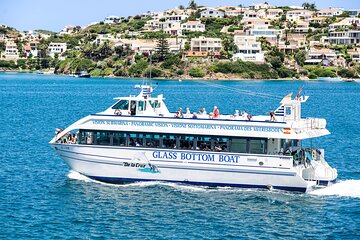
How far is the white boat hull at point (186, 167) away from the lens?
110 ft

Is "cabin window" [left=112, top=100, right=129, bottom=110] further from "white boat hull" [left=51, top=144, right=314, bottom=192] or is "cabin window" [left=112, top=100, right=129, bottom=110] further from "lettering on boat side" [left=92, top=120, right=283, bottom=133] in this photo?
"white boat hull" [left=51, top=144, right=314, bottom=192]

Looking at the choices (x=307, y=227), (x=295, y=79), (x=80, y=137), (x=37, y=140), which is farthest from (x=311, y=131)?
(x=295, y=79)

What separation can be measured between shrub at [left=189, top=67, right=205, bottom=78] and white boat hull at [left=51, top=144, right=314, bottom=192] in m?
130

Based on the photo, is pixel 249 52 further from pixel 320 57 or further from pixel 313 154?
pixel 313 154

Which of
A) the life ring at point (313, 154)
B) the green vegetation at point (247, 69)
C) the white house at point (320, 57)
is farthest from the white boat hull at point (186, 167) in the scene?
the white house at point (320, 57)

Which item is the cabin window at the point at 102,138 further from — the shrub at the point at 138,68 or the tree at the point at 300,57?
the tree at the point at 300,57

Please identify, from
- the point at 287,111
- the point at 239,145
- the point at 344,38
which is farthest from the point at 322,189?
the point at 344,38

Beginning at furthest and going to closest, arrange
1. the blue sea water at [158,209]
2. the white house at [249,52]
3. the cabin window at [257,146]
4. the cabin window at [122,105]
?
the white house at [249,52]
the cabin window at [122,105]
the cabin window at [257,146]
the blue sea water at [158,209]

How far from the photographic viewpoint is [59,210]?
3088 cm

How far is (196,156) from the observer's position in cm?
3403

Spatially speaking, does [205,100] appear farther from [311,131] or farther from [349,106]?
[311,131]

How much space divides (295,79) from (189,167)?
13766cm

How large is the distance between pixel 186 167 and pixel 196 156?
72 cm

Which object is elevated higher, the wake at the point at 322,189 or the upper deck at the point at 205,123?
the upper deck at the point at 205,123
